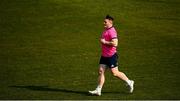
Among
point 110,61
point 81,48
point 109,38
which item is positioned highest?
point 109,38

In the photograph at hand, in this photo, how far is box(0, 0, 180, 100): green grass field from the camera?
1498 cm

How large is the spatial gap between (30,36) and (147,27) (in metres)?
5.47

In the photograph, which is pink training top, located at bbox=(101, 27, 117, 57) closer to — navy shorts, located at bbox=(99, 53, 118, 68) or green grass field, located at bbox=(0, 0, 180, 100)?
navy shorts, located at bbox=(99, 53, 118, 68)

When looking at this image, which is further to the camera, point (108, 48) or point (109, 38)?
point (108, 48)

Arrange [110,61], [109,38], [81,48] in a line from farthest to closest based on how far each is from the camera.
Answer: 1. [81,48]
2. [110,61]
3. [109,38]

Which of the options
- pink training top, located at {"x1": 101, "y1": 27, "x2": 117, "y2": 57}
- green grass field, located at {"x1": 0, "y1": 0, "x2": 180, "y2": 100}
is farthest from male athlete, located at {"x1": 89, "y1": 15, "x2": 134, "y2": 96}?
green grass field, located at {"x1": 0, "y1": 0, "x2": 180, "y2": 100}

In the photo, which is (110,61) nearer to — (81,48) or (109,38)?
(109,38)

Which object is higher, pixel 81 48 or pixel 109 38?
pixel 109 38

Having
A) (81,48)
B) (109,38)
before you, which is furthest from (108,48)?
(81,48)

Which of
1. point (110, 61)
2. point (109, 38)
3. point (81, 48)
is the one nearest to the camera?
point (109, 38)

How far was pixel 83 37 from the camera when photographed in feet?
73.7

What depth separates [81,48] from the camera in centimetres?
2061

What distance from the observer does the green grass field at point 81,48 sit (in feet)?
49.1

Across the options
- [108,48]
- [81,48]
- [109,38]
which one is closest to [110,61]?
[108,48]
